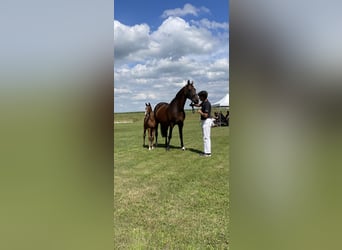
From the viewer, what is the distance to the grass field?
4.70 feet

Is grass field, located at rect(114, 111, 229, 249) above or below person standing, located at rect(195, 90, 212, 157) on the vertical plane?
below

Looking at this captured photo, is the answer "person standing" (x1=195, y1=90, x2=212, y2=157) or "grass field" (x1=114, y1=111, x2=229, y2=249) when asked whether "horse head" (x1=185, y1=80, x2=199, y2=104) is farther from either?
"grass field" (x1=114, y1=111, x2=229, y2=249)

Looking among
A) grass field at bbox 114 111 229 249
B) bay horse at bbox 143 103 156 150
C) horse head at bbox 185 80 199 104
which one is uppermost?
horse head at bbox 185 80 199 104

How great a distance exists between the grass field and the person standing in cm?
4

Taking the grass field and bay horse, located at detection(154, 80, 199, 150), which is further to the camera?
the grass field

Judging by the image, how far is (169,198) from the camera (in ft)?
5.08

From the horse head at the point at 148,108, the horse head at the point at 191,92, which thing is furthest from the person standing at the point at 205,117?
the horse head at the point at 148,108

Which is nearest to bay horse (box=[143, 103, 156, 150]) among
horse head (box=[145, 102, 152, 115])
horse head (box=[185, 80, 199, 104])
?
horse head (box=[145, 102, 152, 115])

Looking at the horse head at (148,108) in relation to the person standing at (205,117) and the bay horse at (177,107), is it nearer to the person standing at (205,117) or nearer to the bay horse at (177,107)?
the bay horse at (177,107)

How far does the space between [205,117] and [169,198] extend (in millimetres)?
510
